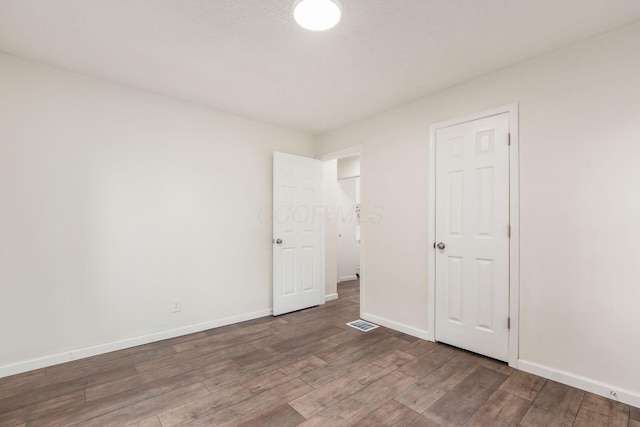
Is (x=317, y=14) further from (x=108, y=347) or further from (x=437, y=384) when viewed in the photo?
(x=108, y=347)

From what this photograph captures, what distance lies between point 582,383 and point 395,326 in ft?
5.31

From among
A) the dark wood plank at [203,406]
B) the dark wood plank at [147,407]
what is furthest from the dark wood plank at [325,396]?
the dark wood plank at [147,407]

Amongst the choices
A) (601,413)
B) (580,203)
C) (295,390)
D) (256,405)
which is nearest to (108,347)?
(256,405)

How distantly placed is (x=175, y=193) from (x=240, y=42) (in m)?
1.77

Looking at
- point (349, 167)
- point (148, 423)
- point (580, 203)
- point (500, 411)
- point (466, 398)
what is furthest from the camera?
point (349, 167)

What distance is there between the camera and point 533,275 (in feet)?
7.83

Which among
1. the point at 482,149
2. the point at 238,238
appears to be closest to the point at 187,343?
the point at 238,238

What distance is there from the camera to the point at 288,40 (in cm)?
218

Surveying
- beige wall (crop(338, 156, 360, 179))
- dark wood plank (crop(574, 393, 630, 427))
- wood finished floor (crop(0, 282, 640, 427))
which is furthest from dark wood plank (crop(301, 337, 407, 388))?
beige wall (crop(338, 156, 360, 179))

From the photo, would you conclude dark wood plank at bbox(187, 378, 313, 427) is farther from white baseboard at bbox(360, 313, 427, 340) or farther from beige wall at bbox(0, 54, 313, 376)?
beige wall at bbox(0, 54, 313, 376)

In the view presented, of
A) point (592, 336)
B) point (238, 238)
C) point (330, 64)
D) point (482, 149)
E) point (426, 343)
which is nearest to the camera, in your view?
point (592, 336)

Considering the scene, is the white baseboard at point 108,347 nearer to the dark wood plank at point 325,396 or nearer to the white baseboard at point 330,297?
the white baseboard at point 330,297

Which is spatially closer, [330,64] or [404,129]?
→ [330,64]

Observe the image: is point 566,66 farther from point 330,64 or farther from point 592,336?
point 592,336
